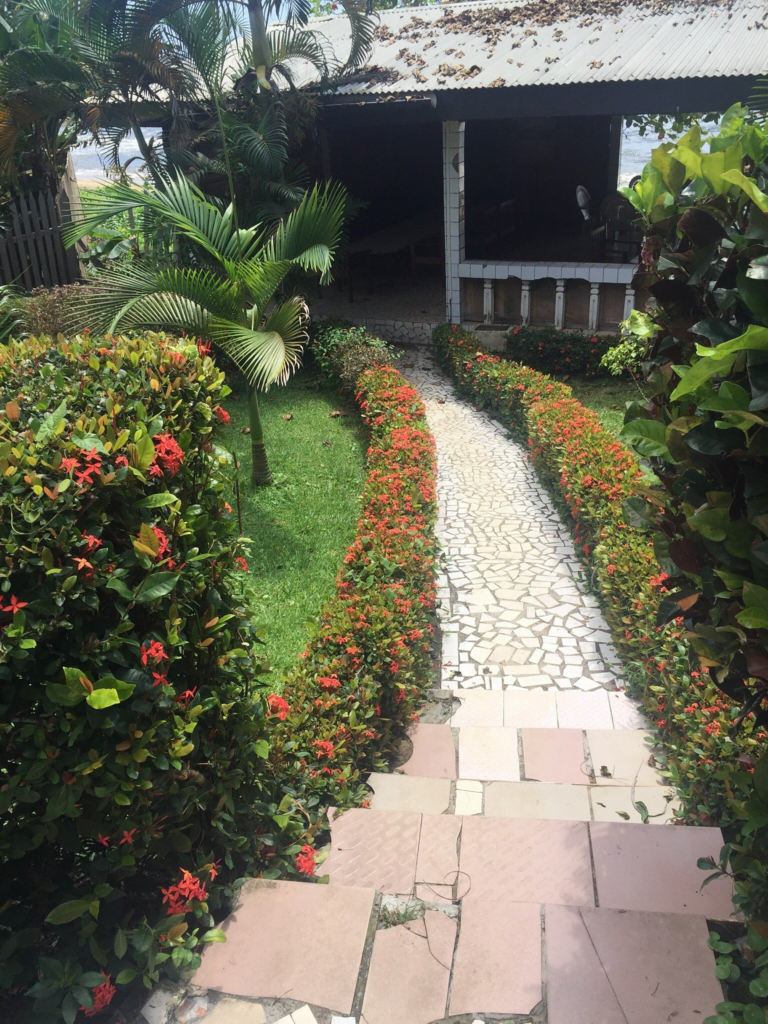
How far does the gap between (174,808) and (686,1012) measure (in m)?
1.44

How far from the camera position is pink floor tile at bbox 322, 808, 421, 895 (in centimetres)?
275

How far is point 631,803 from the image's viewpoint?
135 inches

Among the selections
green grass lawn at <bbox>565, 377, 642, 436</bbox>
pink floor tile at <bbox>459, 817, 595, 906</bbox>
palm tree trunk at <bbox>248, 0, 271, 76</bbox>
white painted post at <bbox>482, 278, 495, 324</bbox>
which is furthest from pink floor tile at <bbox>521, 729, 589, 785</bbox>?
palm tree trunk at <bbox>248, 0, 271, 76</bbox>

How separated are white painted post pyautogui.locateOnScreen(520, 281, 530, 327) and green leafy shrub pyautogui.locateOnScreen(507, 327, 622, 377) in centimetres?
28

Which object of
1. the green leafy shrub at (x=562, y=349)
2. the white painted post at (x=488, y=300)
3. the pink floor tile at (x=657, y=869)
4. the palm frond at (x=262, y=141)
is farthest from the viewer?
the white painted post at (x=488, y=300)

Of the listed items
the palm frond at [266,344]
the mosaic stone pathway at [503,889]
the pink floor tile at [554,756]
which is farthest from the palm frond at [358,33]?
the pink floor tile at [554,756]

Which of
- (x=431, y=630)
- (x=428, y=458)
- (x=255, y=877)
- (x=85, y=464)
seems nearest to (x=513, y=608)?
(x=431, y=630)

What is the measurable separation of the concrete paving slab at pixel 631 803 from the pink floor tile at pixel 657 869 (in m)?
0.58

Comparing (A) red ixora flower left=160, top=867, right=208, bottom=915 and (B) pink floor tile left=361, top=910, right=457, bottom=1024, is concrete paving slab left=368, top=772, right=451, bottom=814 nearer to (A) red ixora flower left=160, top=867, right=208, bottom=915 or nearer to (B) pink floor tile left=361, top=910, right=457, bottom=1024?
(B) pink floor tile left=361, top=910, right=457, bottom=1024

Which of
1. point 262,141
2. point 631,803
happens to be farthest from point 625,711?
point 262,141

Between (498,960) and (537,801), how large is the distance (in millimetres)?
1377

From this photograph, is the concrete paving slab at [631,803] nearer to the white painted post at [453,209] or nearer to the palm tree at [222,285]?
the palm tree at [222,285]

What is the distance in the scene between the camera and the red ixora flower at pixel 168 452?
2.17 metres

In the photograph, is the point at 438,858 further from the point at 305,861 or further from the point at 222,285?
the point at 222,285
